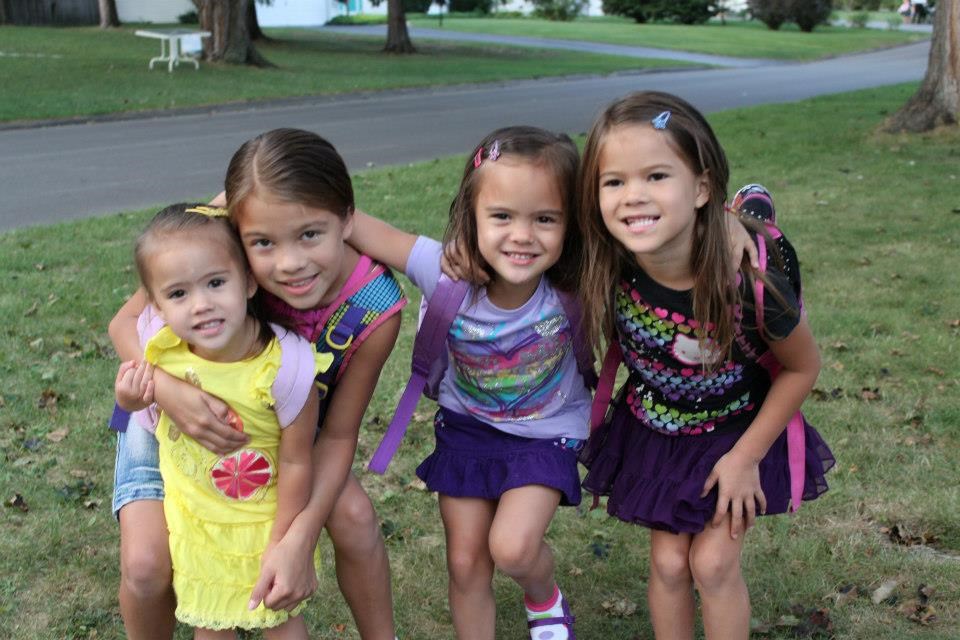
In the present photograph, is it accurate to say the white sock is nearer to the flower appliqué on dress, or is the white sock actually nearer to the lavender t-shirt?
the lavender t-shirt

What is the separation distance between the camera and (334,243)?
2746mm

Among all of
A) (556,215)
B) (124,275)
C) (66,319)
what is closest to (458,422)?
(556,215)

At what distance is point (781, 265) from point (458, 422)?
1.00 metres

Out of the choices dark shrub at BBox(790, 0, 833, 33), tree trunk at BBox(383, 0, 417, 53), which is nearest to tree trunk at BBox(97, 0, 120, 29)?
tree trunk at BBox(383, 0, 417, 53)

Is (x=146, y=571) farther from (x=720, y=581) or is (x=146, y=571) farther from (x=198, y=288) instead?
(x=720, y=581)

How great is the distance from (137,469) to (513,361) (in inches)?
40.8

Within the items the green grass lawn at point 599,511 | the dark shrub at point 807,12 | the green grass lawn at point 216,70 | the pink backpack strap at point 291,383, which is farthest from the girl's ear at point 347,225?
the dark shrub at point 807,12

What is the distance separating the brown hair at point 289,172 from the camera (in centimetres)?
266

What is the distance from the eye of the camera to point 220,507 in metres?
2.74

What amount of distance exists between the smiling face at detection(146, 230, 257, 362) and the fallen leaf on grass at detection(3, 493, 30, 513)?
1.84m

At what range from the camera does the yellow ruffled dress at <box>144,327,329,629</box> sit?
8.80 feet

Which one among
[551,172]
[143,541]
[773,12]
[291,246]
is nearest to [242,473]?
[143,541]

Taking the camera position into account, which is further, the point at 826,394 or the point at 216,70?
the point at 216,70

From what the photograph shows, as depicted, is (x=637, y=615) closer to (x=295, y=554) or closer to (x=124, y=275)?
(x=295, y=554)
